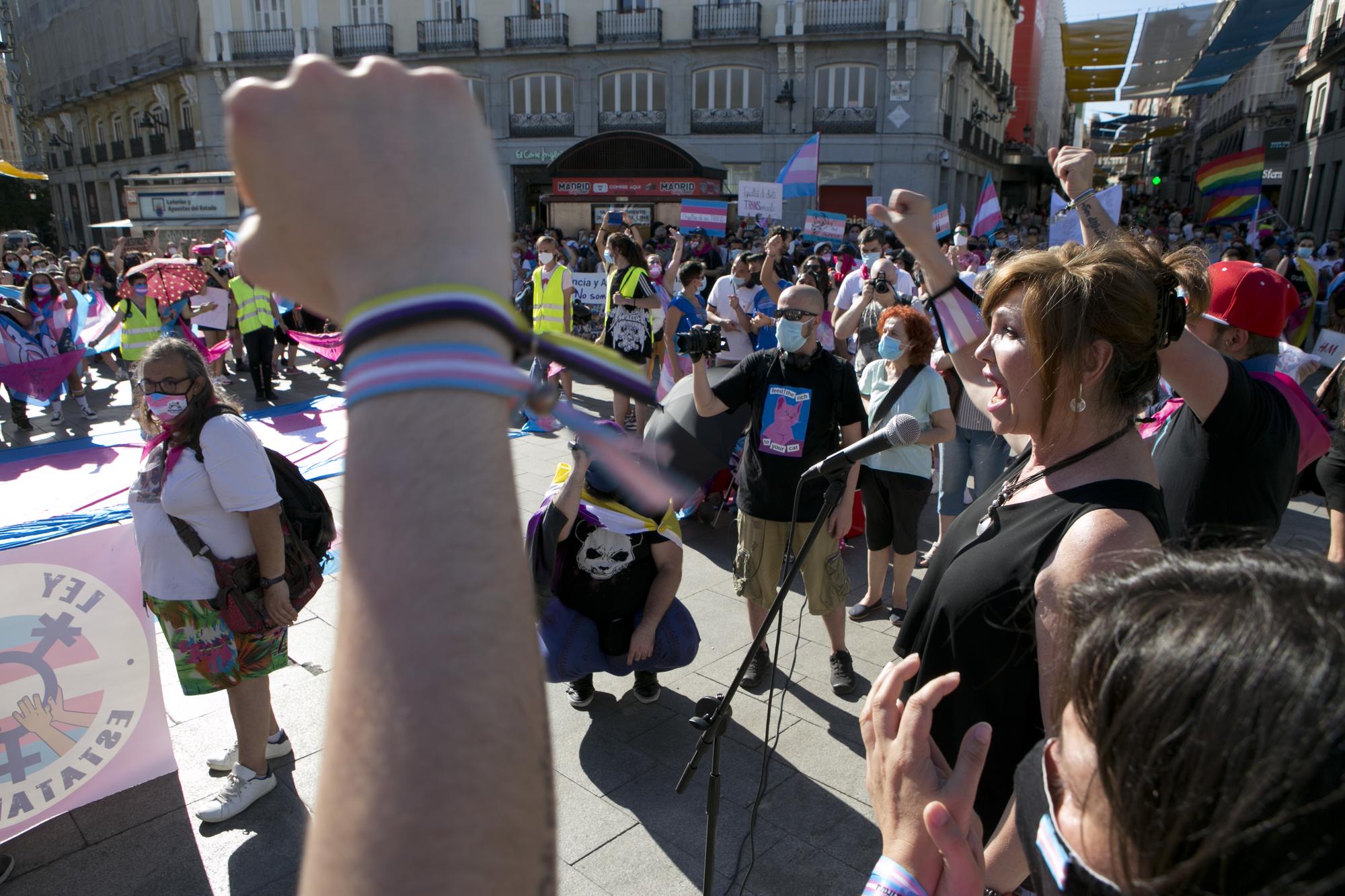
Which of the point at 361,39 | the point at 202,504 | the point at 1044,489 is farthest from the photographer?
the point at 361,39

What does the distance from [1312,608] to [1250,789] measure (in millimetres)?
194

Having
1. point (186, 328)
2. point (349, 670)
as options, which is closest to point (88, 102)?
point (186, 328)

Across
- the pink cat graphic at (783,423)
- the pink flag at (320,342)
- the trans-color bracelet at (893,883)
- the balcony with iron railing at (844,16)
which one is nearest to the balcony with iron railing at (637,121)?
the balcony with iron railing at (844,16)

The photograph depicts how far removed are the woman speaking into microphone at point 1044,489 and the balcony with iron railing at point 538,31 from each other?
106 ft

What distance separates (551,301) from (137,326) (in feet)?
16.8

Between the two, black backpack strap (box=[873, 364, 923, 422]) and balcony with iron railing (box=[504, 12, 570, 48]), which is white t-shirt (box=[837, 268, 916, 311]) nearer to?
black backpack strap (box=[873, 364, 923, 422])

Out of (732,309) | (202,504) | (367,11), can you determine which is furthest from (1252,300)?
(367,11)

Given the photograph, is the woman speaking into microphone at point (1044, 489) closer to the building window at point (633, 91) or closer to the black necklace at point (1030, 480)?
the black necklace at point (1030, 480)

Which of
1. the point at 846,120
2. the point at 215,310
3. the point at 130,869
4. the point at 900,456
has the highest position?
the point at 846,120

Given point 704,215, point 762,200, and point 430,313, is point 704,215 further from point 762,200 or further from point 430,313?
point 430,313

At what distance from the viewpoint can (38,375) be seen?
8.74 m

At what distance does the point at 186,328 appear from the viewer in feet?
32.9

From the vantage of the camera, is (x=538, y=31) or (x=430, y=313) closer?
(x=430, y=313)

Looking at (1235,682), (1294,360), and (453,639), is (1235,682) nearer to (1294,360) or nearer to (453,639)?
(453,639)
